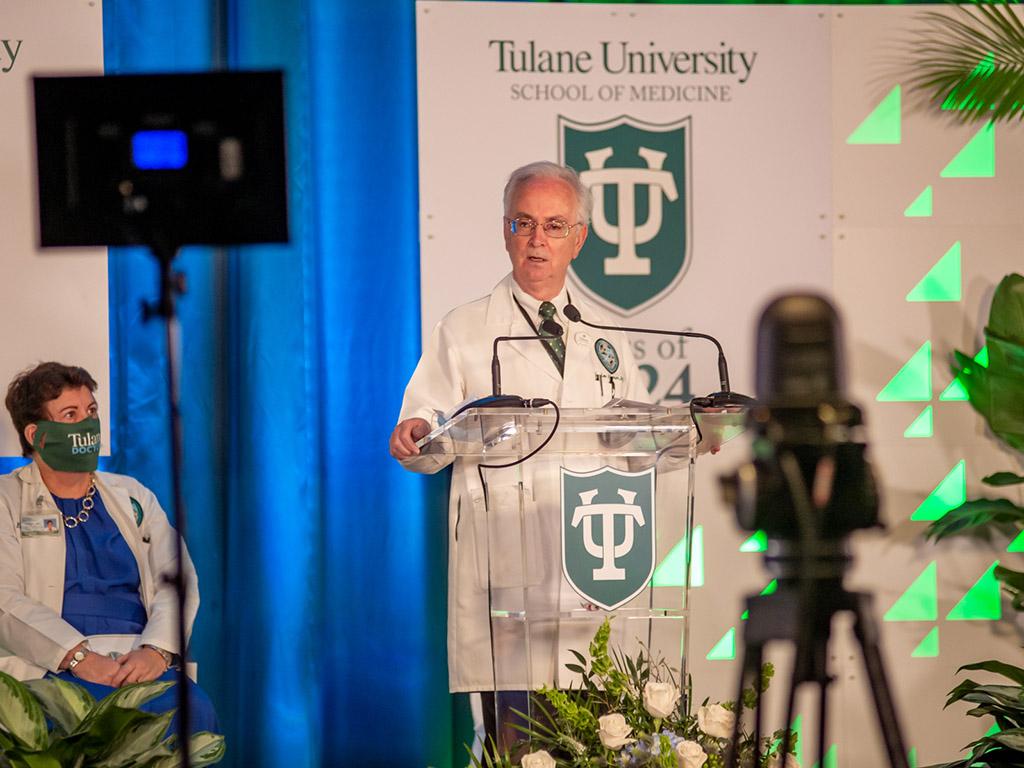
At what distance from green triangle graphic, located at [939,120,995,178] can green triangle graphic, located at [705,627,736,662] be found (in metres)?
1.95

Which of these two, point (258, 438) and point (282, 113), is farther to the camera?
point (258, 438)

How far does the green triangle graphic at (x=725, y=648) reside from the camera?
4379 millimetres

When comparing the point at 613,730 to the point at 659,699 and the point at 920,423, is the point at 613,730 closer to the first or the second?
the point at 659,699

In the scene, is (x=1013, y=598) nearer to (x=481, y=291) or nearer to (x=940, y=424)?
(x=940, y=424)

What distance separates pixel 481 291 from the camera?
435cm

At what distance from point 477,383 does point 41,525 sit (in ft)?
4.80

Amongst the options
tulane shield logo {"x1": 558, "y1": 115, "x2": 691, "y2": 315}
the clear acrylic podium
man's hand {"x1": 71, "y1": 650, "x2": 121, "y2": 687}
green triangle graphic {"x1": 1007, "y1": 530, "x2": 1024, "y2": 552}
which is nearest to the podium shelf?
the clear acrylic podium

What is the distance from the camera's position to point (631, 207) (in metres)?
4.46

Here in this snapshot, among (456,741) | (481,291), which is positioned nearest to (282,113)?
(481,291)

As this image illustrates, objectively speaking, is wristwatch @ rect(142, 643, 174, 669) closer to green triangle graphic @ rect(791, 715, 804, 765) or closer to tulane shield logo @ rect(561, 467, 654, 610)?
tulane shield logo @ rect(561, 467, 654, 610)

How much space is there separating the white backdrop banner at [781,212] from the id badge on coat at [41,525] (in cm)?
176

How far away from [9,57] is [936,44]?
135 inches

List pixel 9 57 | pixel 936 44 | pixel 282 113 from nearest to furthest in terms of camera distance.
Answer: pixel 282 113, pixel 9 57, pixel 936 44

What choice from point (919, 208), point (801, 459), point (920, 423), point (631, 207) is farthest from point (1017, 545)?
point (801, 459)
